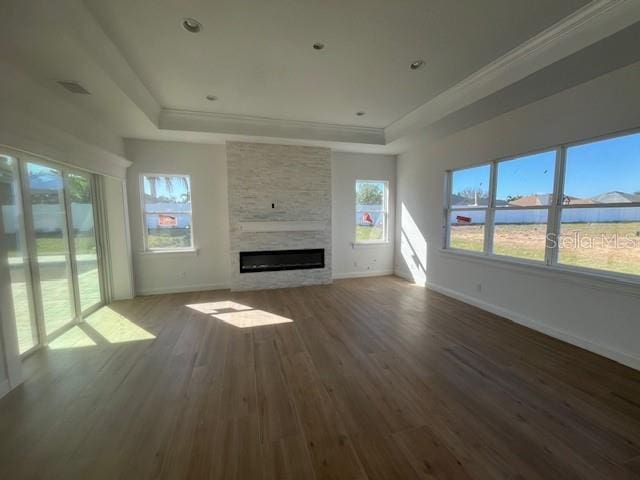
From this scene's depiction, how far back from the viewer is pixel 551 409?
6.41 ft

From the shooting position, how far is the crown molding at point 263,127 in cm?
410

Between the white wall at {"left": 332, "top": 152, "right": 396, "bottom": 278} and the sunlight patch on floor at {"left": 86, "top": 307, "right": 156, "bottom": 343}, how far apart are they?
384cm

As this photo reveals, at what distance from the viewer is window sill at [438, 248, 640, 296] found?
2.53m

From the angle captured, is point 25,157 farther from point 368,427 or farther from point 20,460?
point 368,427

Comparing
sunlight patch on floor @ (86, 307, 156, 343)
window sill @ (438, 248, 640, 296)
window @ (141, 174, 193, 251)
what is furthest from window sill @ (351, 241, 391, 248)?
sunlight patch on floor @ (86, 307, 156, 343)

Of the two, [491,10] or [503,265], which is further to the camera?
[503,265]

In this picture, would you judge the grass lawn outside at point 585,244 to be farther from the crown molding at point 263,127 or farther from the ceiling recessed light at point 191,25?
the ceiling recessed light at point 191,25

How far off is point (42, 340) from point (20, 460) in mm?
1951

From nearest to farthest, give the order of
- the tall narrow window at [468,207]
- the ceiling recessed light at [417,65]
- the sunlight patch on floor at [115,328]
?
1. the ceiling recessed light at [417,65]
2. the sunlight patch on floor at [115,328]
3. the tall narrow window at [468,207]

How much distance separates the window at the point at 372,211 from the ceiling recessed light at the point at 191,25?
167 inches

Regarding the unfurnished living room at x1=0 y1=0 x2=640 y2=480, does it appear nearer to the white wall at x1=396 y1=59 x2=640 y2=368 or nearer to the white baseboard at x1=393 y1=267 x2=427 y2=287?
the white wall at x1=396 y1=59 x2=640 y2=368

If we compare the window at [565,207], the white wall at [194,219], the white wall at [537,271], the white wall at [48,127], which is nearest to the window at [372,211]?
the white wall at [537,271]

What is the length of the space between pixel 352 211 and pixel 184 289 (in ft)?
12.8

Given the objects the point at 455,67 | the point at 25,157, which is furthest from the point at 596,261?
the point at 25,157
